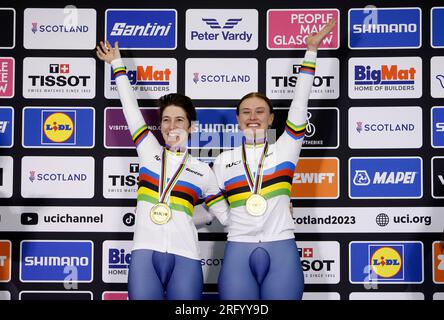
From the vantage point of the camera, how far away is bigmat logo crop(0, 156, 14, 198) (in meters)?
3.92

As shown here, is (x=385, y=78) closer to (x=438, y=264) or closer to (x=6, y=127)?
(x=438, y=264)

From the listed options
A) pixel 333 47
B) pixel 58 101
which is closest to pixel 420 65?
pixel 333 47

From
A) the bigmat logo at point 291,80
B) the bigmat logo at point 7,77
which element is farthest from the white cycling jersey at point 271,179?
the bigmat logo at point 7,77

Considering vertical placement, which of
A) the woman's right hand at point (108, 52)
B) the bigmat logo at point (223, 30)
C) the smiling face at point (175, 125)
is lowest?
the smiling face at point (175, 125)

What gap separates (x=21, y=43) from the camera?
3.97 metres

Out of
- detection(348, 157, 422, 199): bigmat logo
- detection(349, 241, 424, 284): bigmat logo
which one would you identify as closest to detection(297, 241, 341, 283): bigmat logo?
detection(349, 241, 424, 284): bigmat logo

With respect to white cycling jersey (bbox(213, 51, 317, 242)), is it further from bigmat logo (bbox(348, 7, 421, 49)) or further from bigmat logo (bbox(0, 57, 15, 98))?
bigmat logo (bbox(0, 57, 15, 98))

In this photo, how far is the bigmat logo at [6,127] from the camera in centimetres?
394

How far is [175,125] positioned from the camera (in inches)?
132

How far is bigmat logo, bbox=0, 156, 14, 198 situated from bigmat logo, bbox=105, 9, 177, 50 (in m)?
1.08

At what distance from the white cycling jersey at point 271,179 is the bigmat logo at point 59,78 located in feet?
3.87

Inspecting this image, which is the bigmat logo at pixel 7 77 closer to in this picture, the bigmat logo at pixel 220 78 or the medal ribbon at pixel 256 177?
the bigmat logo at pixel 220 78

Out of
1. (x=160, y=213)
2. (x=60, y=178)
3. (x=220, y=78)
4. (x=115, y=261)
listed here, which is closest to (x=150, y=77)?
(x=220, y=78)

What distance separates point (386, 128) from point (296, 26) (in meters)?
0.93
